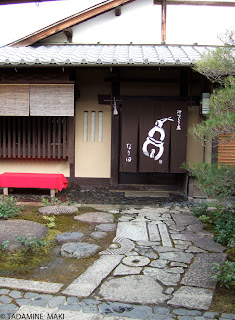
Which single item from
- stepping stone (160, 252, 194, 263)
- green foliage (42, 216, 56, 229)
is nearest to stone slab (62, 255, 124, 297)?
stepping stone (160, 252, 194, 263)

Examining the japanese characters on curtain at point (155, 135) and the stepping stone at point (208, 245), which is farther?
the japanese characters on curtain at point (155, 135)

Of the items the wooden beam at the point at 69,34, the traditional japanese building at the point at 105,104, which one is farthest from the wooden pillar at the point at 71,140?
the wooden beam at the point at 69,34

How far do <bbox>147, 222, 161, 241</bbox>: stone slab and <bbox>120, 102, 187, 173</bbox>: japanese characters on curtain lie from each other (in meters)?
2.97

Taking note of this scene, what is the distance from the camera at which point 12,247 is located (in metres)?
4.67

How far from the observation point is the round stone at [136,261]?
4.40m

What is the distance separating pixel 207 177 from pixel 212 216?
71.1 inches

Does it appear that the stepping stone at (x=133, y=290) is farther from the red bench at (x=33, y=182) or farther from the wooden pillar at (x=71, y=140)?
the wooden pillar at (x=71, y=140)

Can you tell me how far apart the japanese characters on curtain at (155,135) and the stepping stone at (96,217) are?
2655 millimetres

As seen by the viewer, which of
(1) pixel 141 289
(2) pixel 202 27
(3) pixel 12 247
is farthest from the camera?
(2) pixel 202 27

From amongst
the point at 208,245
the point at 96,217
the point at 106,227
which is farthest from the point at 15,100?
the point at 208,245

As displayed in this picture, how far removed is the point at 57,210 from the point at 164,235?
249 centimetres

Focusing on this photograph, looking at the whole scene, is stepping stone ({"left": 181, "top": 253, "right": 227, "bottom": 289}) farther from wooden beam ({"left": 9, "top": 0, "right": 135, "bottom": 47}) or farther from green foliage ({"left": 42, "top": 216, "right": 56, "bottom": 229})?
wooden beam ({"left": 9, "top": 0, "right": 135, "bottom": 47})

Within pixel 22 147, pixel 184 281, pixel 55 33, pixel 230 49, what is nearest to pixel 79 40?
pixel 55 33

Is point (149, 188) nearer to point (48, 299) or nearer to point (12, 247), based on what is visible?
point (12, 247)
